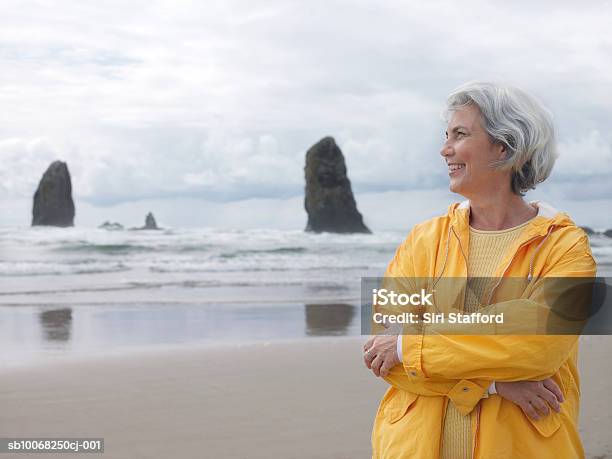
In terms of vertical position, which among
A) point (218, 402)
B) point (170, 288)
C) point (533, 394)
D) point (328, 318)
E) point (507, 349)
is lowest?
point (170, 288)

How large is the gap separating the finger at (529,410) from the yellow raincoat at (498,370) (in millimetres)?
20

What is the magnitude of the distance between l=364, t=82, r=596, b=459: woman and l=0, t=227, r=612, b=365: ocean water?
4.92 m

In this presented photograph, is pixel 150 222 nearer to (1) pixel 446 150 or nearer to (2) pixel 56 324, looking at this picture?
(2) pixel 56 324

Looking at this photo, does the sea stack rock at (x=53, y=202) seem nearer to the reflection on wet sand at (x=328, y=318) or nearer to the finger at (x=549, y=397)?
the reflection on wet sand at (x=328, y=318)

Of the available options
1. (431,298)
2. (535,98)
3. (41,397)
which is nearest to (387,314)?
(431,298)

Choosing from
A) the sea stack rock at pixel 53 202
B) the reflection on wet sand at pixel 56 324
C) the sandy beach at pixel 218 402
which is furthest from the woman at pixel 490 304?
the sea stack rock at pixel 53 202

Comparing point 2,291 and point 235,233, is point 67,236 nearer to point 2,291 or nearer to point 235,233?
point 235,233

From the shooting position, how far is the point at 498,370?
1774 mm

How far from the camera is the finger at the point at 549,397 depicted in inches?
71.0

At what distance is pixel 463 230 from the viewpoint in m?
1.96

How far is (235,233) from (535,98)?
2672 centimetres

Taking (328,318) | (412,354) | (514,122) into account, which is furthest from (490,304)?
(328,318)

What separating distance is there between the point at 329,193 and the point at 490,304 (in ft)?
139

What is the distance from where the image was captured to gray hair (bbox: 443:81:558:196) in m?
1.88
